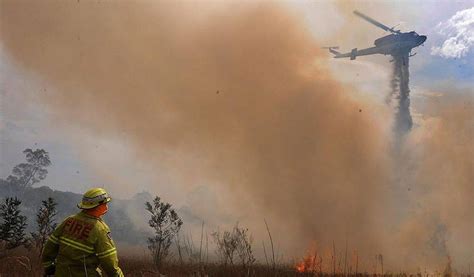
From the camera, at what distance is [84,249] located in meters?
7.41

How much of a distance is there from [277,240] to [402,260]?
20.0m

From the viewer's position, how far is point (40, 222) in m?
12.2

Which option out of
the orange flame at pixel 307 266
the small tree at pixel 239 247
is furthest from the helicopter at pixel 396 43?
the small tree at pixel 239 247

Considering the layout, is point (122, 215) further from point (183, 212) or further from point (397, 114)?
point (397, 114)

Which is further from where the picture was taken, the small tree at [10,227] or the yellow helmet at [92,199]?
the small tree at [10,227]

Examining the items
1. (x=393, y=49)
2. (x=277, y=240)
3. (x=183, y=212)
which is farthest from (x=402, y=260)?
(x=183, y=212)

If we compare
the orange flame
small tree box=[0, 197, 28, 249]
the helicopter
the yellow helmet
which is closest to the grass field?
the orange flame

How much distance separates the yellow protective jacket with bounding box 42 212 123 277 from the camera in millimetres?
7352

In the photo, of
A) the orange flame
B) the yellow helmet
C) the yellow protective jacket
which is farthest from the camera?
the orange flame

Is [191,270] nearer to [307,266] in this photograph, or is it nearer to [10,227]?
[307,266]

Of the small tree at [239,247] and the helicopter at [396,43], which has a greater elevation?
the helicopter at [396,43]

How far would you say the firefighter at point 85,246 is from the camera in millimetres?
7363

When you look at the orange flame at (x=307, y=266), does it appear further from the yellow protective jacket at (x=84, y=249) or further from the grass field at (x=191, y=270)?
the yellow protective jacket at (x=84, y=249)

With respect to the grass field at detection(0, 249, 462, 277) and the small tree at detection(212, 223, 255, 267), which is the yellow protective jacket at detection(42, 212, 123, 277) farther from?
the small tree at detection(212, 223, 255, 267)
